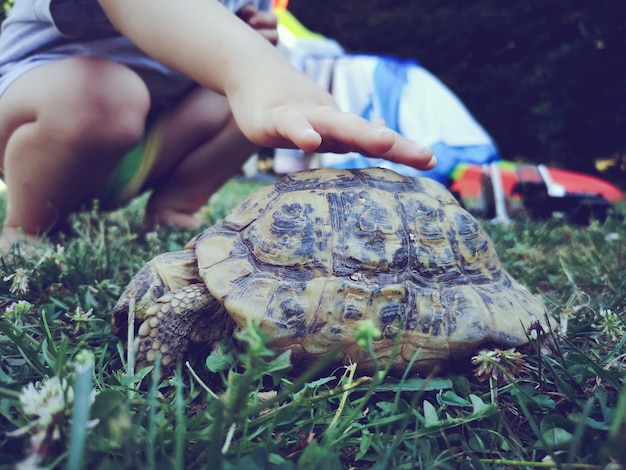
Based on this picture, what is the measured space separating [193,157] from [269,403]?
2.07 metres

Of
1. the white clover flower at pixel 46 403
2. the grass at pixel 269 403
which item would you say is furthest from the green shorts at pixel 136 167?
the white clover flower at pixel 46 403

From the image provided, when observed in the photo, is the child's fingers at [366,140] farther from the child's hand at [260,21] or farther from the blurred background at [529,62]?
the blurred background at [529,62]

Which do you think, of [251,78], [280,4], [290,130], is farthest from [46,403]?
[280,4]

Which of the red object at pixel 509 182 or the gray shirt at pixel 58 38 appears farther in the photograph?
the red object at pixel 509 182

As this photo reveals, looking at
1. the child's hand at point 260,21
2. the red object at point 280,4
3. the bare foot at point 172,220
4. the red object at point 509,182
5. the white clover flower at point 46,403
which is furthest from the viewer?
the red object at point 280,4

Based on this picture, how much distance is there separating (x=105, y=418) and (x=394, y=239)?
74cm

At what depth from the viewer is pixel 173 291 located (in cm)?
119

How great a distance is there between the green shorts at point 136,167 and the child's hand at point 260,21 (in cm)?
63

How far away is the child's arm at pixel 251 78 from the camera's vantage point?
1.15 meters

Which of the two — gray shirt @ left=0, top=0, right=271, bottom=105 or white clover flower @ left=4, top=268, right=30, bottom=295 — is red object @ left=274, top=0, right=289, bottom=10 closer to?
gray shirt @ left=0, top=0, right=271, bottom=105

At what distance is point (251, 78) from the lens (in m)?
1.28

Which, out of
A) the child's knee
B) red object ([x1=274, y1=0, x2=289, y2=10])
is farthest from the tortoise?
red object ([x1=274, y1=0, x2=289, y2=10])

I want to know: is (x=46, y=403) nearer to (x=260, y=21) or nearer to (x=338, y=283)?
(x=338, y=283)

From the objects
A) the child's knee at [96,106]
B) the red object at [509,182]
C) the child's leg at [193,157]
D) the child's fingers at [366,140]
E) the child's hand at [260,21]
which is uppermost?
the child's hand at [260,21]
